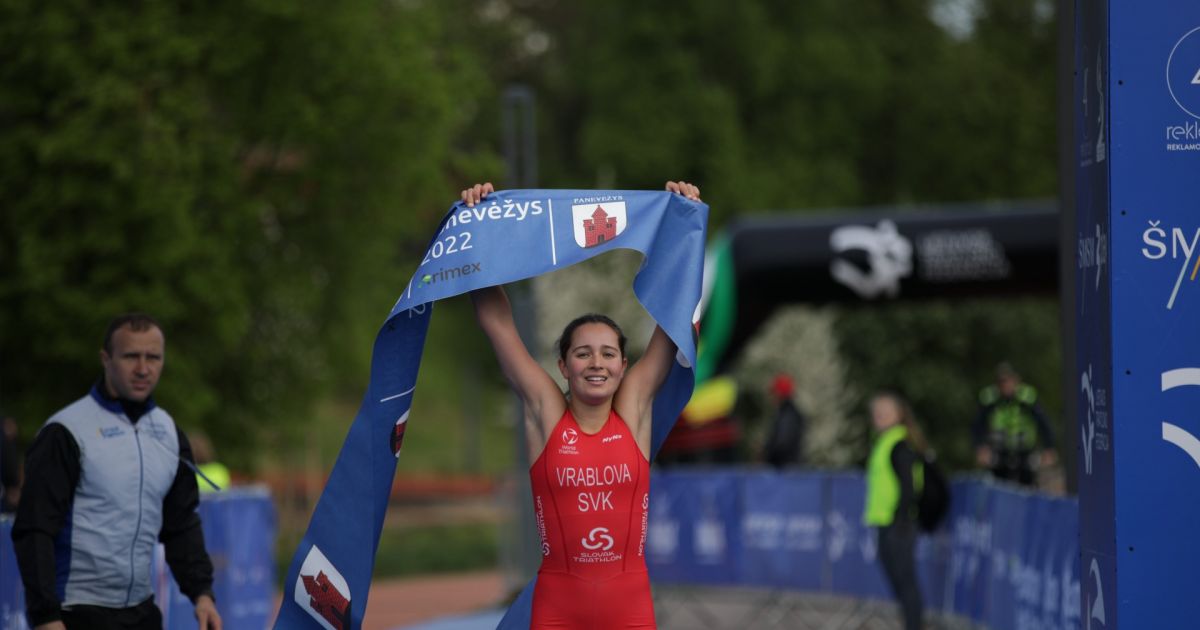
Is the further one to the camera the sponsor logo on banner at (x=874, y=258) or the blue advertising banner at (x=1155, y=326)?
the sponsor logo on banner at (x=874, y=258)

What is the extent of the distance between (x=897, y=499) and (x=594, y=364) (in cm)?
823

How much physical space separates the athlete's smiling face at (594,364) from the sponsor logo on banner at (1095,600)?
1827 mm

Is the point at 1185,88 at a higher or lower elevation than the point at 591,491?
higher

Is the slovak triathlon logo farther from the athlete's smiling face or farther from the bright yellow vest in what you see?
the bright yellow vest

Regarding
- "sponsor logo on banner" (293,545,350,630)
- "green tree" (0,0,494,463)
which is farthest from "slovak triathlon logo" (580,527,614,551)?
"green tree" (0,0,494,463)

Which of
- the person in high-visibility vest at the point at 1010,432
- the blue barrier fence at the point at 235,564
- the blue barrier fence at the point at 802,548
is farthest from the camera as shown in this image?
the person in high-visibility vest at the point at 1010,432

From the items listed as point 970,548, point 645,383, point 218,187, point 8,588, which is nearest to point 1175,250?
point 645,383

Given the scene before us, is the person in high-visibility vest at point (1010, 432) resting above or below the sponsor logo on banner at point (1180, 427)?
below

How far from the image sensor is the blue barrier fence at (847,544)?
12.0 m

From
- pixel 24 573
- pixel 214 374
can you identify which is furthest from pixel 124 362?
pixel 214 374

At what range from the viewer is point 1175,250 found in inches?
237

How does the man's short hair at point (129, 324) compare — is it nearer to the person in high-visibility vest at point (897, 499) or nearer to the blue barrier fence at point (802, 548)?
the blue barrier fence at point (802, 548)

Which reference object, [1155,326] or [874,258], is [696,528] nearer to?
[874,258]

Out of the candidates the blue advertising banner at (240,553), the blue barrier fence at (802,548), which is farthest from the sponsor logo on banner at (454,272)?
the blue advertising banner at (240,553)
